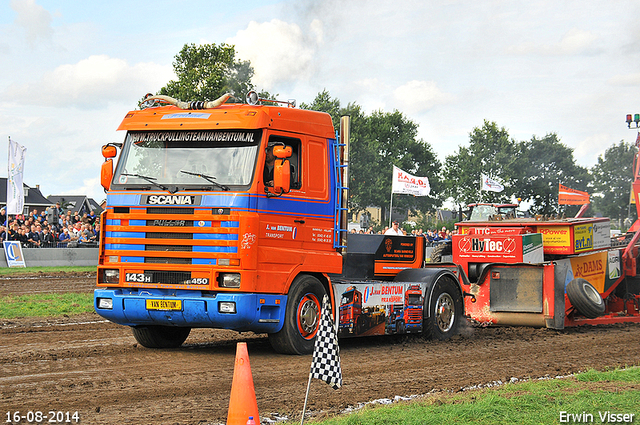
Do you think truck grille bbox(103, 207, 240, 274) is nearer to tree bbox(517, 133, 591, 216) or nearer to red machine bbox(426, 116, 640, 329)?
red machine bbox(426, 116, 640, 329)

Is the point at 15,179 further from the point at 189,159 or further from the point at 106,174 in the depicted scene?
the point at 189,159

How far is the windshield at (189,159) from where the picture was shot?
29.6 ft

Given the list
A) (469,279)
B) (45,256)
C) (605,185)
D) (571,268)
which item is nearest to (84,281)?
(45,256)

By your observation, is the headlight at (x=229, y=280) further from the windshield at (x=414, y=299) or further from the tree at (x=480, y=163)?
the tree at (x=480, y=163)

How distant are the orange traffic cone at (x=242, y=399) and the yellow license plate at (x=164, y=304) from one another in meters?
3.37

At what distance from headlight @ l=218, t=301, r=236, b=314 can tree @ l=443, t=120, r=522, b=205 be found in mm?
68351

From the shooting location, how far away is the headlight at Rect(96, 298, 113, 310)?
30.2 ft

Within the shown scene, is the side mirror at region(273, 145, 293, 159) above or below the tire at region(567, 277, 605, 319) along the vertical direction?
above

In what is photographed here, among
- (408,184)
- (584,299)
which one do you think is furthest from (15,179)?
(584,299)

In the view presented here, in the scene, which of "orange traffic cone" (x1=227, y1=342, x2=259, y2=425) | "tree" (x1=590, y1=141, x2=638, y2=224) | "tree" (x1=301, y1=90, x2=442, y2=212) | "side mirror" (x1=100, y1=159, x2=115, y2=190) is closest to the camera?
"orange traffic cone" (x1=227, y1=342, x2=259, y2=425)

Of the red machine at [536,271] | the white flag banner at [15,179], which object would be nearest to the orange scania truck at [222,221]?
the red machine at [536,271]

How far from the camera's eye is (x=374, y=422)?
5754 mm

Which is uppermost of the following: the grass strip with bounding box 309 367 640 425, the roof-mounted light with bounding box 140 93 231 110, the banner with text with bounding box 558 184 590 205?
the roof-mounted light with bounding box 140 93 231 110

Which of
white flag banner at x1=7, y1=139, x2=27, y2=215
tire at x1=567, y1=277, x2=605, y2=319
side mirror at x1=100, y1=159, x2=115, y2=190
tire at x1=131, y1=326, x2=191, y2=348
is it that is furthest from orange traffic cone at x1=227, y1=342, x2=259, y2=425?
white flag banner at x1=7, y1=139, x2=27, y2=215
